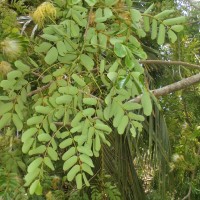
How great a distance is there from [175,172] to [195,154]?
25cm

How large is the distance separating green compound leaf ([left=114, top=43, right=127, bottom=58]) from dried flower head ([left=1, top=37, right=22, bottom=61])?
10.6 inches

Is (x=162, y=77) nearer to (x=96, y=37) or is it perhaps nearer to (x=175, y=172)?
(x=175, y=172)

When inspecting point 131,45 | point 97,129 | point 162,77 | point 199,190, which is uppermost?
point 162,77

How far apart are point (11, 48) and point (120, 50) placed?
0.95 feet

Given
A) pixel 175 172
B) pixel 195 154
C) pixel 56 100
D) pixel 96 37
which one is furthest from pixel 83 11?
pixel 175 172

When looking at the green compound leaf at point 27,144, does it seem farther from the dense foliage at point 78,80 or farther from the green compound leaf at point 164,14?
the green compound leaf at point 164,14

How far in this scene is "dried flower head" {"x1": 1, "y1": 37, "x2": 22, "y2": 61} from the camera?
0.82m

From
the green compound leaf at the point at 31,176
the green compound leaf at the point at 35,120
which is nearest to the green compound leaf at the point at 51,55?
the green compound leaf at the point at 35,120

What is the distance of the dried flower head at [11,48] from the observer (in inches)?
32.2

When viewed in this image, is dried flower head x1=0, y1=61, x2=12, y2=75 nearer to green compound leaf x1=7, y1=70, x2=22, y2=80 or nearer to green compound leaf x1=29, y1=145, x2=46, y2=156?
green compound leaf x1=7, y1=70, x2=22, y2=80

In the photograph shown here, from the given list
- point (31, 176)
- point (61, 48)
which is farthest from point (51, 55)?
point (31, 176)

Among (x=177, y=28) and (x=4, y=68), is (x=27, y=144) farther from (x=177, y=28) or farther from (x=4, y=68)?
(x=177, y=28)

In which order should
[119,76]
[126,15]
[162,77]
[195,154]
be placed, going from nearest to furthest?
1. [119,76]
2. [126,15]
3. [195,154]
4. [162,77]

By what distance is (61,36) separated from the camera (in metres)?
0.77
